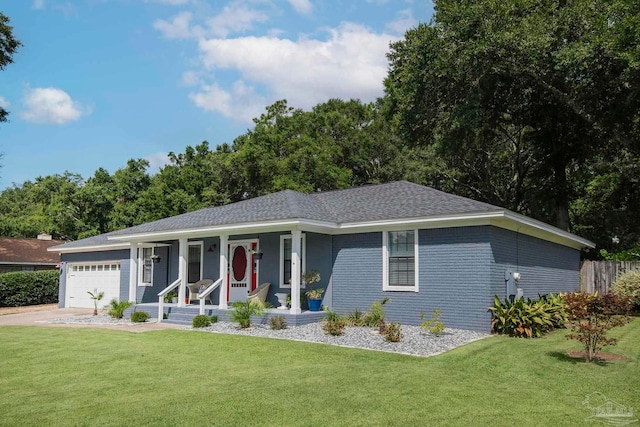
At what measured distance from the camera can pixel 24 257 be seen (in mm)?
30266

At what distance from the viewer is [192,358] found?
9.36 metres

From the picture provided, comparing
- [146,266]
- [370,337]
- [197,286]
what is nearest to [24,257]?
[146,266]

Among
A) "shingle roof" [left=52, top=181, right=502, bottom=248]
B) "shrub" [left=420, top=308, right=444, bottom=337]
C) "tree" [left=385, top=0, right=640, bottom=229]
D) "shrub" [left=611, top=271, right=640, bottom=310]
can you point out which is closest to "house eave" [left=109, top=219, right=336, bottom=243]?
"shingle roof" [left=52, top=181, right=502, bottom=248]

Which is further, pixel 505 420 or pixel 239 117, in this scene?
pixel 239 117

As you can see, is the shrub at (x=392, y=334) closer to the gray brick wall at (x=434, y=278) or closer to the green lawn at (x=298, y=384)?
the green lawn at (x=298, y=384)

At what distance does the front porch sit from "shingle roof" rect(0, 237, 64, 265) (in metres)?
17.4

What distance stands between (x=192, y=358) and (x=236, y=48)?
39.4 feet

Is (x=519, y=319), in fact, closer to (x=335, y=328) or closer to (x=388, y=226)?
(x=388, y=226)

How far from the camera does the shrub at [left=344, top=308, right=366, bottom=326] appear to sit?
1333 cm

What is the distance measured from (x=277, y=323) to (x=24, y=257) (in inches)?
957

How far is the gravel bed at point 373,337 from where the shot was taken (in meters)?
10.2

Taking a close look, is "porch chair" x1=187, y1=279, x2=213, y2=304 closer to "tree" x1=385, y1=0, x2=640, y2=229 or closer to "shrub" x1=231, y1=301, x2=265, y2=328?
"shrub" x1=231, y1=301, x2=265, y2=328

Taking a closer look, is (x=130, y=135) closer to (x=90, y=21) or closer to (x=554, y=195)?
(x=90, y=21)

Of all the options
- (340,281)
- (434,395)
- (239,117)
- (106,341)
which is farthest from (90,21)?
(239,117)
